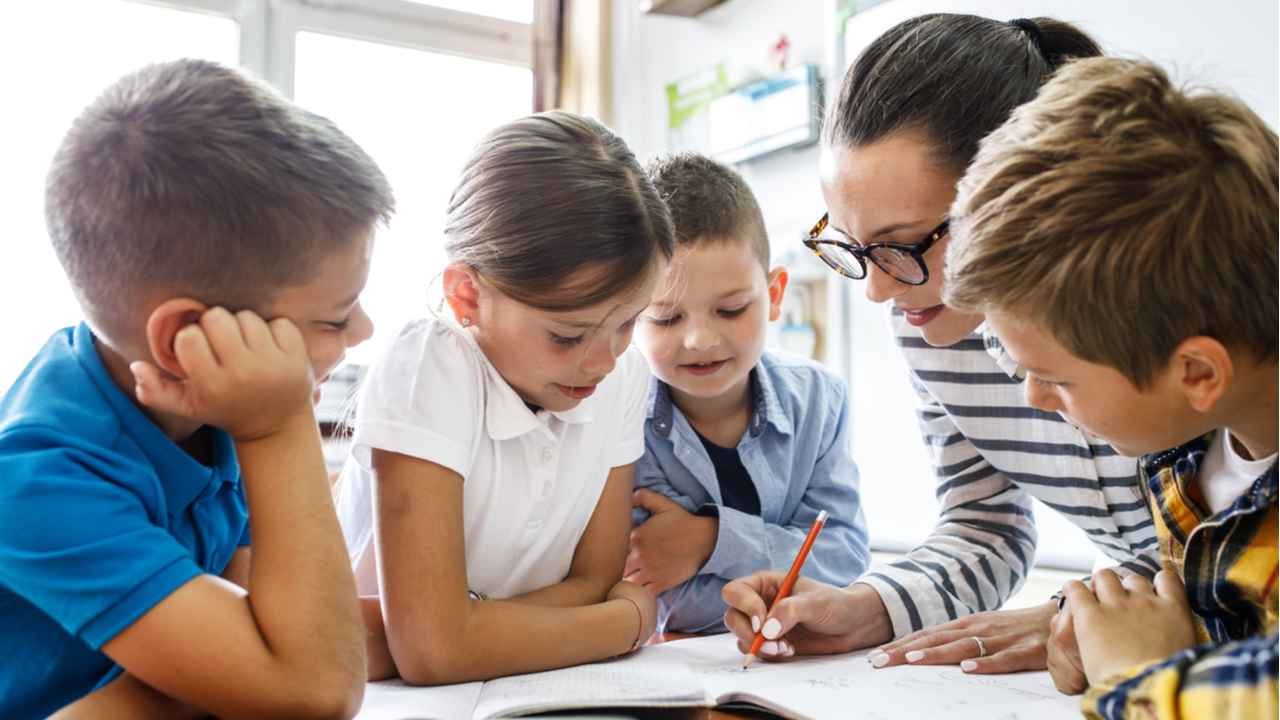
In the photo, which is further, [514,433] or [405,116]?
[405,116]

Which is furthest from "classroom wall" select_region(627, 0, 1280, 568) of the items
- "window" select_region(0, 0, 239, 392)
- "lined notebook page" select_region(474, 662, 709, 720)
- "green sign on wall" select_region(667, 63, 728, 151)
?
"window" select_region(0, 0, 239, 392)

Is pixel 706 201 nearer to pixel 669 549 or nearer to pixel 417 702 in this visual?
pixel 669 549

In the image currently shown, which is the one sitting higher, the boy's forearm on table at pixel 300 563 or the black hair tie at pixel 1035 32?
the black hair tie at pixel 1035 32

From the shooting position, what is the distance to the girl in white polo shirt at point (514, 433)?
80 cm

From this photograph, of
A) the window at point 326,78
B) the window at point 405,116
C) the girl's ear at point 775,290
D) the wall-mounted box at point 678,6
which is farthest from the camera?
the window at point 405,116

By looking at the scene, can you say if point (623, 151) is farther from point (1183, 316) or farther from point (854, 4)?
point (854, 4)

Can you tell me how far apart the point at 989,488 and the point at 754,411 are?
32 cm

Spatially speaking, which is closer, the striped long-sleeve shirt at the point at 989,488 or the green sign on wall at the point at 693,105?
the striped long-sleeve shirt at the point at 989,488

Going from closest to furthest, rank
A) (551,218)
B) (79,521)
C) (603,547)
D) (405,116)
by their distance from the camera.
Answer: (79,521) → (551,218) → (603,547) → (405,116)

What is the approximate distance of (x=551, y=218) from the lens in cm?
88

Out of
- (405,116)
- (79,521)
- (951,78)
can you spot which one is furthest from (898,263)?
(405,116)

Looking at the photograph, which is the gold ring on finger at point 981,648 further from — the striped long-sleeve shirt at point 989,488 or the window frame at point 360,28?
the window frame at point 360,28

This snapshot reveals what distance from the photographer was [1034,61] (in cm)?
91

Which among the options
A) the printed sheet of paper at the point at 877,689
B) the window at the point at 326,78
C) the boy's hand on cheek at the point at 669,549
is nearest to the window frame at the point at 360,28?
the window at the point at 326,78
